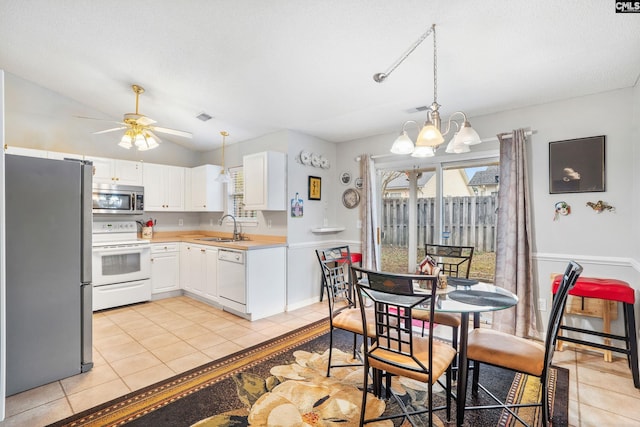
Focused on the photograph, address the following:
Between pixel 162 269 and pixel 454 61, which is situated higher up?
pixel 454 61

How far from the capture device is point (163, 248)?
4832 millimetres

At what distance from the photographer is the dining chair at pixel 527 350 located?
175cm

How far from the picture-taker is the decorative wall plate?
4754mm

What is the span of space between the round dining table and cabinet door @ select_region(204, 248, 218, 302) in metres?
3.06

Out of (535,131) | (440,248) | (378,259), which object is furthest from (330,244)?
(535,131)

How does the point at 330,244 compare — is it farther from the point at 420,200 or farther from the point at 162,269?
the point at 162,269

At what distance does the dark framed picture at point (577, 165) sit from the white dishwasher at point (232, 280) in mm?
3495

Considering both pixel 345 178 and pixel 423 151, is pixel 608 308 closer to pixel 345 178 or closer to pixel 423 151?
pixel 423 151

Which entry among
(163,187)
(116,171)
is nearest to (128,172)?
(116,171)

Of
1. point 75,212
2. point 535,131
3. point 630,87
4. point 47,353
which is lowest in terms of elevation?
point 47,353

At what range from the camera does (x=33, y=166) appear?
7.79 ft

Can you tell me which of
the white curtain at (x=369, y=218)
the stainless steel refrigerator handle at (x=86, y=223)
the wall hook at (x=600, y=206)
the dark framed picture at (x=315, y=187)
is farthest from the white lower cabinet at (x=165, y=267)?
the wall hook at (x=600, y=206)

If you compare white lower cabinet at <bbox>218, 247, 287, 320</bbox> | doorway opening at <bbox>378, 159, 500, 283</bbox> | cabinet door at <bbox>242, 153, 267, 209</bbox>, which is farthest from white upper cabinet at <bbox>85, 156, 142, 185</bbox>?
doorway opening at <bbox>378, 159, 500, 283</bbox>

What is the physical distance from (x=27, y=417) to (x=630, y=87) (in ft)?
17.7
